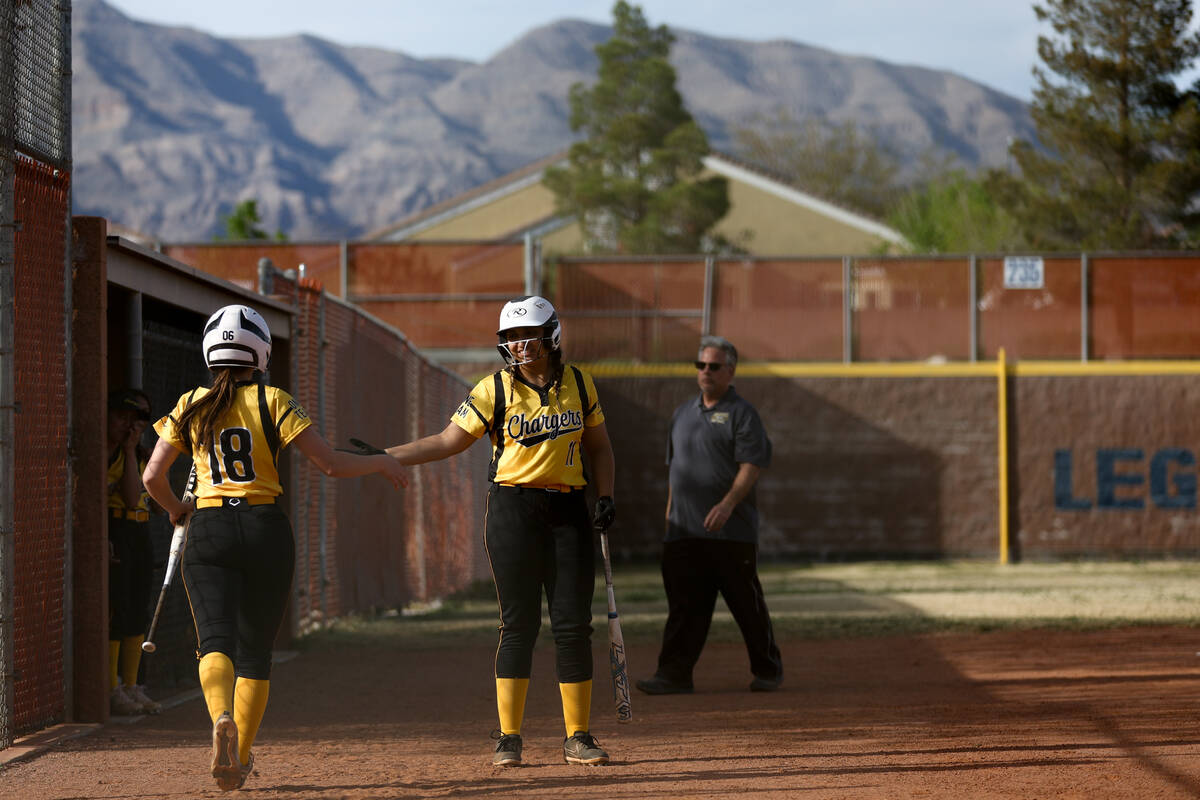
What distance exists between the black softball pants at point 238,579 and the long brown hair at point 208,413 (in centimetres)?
31

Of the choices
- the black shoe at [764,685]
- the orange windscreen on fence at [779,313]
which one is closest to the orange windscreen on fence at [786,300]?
the orange windscreen on fence at [779,313]

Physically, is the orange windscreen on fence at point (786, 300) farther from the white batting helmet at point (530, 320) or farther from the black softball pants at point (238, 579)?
the black softball pants at point (238, 579)

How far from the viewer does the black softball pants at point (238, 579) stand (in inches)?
243

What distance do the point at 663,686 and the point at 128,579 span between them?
3163 millimetres

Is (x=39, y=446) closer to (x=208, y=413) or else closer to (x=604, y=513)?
(x=208, y=413)

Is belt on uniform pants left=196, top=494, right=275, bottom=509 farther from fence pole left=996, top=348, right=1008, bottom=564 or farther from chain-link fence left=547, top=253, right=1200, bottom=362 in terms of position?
fence pole left=996, top=348, right=1008, bottom=564

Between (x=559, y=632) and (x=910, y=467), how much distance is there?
17.6 m

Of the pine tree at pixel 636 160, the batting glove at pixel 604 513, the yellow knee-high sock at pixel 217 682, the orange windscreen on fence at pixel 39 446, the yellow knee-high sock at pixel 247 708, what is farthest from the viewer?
the pine tree at pixel 636 160

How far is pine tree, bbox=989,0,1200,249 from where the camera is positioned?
28297 millimetres

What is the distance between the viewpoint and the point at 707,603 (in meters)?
9.38

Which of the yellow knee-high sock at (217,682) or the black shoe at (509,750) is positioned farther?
the black shoe at (509,750)

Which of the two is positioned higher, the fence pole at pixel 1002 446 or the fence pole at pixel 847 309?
the fence pole at pixel 847 309

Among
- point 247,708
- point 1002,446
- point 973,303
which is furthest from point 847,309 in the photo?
point 247,708

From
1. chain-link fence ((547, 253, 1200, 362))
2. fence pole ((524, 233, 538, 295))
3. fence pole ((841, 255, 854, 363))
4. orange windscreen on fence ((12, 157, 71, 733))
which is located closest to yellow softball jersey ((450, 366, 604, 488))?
orange windscreen on fence ((12, 157, 71, 733))
